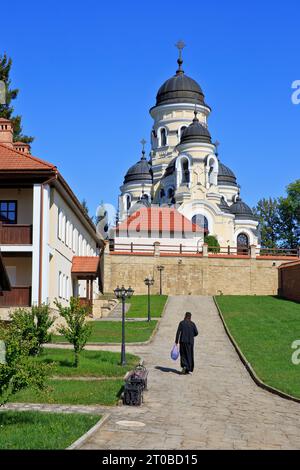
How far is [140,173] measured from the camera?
79500mm

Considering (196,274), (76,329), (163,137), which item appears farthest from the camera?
(163,137)

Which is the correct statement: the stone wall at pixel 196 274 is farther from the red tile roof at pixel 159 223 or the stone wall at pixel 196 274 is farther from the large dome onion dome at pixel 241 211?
the large dome onion dome at pixel 241 211

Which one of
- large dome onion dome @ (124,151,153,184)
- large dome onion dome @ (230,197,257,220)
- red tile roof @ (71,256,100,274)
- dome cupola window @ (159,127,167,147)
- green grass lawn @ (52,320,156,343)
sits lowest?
green grass lawn @ (52,320,156,343)

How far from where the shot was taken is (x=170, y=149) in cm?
7531

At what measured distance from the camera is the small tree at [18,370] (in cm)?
1069

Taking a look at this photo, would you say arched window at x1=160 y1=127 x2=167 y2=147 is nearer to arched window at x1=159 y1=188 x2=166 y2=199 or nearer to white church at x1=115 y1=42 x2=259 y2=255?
white church at x1=115 y1=42 x2=259 y2=255

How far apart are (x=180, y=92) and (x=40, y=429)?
6616 cm

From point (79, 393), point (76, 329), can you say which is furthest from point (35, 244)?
point (79, 393)

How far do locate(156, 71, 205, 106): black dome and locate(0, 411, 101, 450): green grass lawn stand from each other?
64.4 meters

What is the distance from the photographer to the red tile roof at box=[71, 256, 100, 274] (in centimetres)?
3391

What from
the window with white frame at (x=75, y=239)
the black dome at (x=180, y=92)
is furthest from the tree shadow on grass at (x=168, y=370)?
the black dome at (x=180, y=92)

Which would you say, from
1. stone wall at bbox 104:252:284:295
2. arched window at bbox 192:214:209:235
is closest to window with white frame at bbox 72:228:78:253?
stone wall at bbox 104:252:284:295

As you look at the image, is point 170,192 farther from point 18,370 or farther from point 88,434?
point 88,434

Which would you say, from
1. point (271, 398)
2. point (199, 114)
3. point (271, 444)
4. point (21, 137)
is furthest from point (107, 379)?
point (199, 114)
